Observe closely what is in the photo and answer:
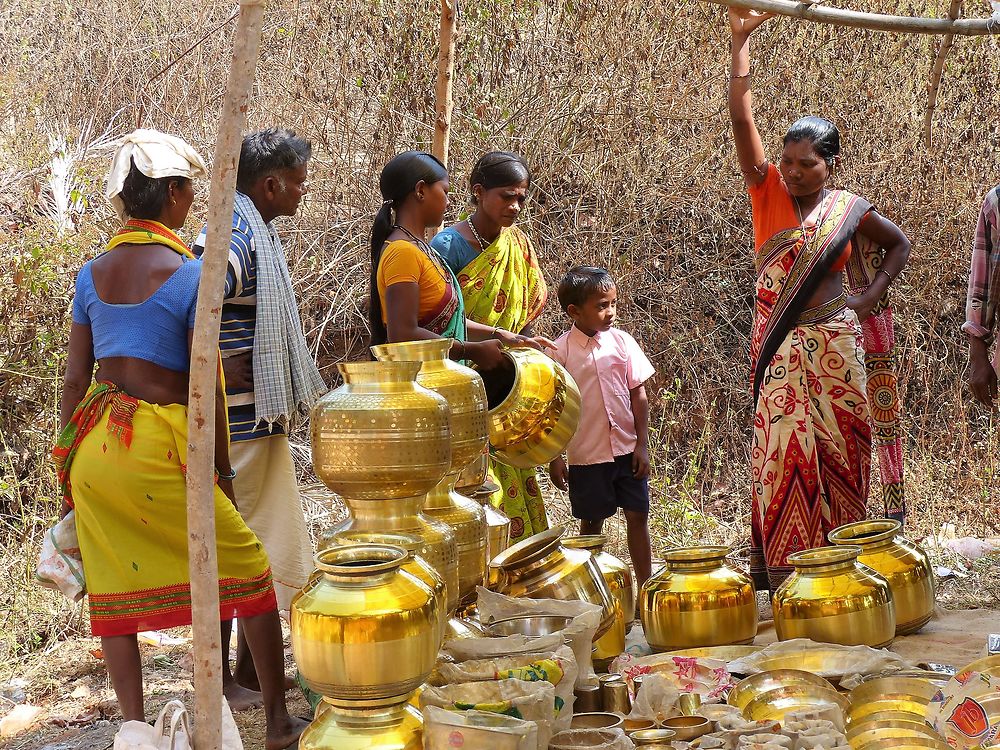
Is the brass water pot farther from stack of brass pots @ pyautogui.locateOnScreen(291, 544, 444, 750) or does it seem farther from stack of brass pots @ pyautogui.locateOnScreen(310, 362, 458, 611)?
stack of brass pots @ pyautogui.locateOnScreen(291, 544, 444, 750)

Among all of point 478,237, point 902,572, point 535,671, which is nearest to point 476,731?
point 535,671

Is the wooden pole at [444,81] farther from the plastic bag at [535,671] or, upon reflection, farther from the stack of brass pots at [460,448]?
the plastic bag at [535,671]

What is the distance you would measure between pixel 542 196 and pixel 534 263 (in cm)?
289

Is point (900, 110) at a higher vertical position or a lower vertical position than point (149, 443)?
higher

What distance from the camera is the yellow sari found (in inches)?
148

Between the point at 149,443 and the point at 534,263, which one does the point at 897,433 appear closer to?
the point at 534,263

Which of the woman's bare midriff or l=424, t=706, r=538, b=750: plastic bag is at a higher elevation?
the woman's bare midriff

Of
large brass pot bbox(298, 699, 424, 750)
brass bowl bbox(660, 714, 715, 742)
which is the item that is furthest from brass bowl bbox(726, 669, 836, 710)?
large brass pot bbox(298, 699, 424, 750)

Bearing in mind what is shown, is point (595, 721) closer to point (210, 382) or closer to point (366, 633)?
point (366, 633)

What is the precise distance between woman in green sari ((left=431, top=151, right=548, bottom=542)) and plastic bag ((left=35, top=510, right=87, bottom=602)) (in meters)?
1.44

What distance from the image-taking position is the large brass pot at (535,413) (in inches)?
119

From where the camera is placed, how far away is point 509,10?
672 cm

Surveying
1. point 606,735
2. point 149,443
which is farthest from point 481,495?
point 606,735

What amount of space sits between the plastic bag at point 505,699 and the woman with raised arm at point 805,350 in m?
2.21
